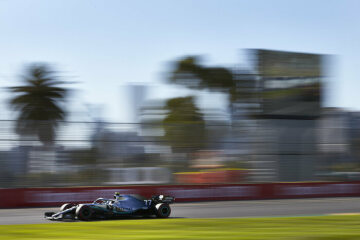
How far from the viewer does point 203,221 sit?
1304cm

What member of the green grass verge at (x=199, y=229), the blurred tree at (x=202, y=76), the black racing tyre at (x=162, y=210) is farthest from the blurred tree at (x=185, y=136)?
the blurred tree at (x=202, y=76)

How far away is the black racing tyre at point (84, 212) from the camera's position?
1343 cm

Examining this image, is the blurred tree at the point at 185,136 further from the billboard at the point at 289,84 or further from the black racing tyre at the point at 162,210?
the black racing tyre at the point at 162,210

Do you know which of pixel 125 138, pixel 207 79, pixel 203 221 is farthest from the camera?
pixel 207 79

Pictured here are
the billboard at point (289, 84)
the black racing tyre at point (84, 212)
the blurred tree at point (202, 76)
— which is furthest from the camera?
the blurred tree at point (202, 76)

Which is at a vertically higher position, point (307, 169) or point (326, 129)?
point (326, 129)

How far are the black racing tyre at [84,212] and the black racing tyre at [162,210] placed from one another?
68.8 inches

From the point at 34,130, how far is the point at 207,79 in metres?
25.8

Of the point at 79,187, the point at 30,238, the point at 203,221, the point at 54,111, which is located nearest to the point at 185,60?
the point at 54,111

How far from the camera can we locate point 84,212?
1348 cm

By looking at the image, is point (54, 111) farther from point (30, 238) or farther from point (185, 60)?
point (30, 238)

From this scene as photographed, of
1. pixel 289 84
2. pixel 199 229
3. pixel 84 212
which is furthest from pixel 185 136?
pixel 199 229

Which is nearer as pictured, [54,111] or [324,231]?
[324,231]

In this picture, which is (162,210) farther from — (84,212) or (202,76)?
(202,76)
